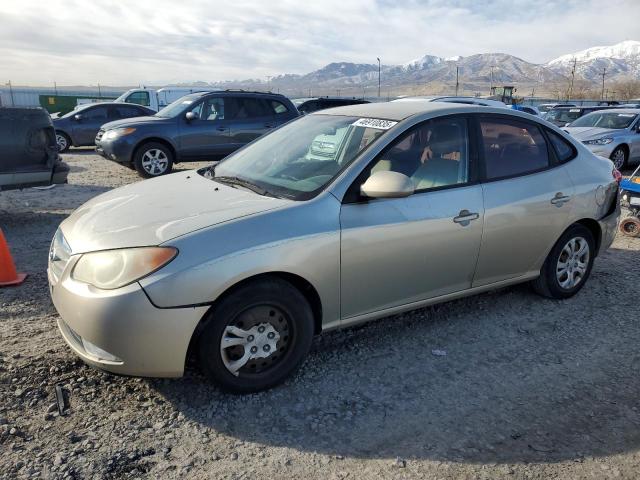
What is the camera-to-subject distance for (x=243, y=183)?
369 centimetres

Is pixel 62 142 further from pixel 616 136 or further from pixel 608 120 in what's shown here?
pixel 608 120

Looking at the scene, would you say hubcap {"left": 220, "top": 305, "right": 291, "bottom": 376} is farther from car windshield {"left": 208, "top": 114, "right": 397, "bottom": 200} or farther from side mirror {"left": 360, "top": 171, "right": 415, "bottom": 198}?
side mirror {"left": 360, "top": 171, "right": 415, "bottom": 198}

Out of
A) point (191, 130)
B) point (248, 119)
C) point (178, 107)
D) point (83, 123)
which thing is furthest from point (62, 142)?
point (248, 119)

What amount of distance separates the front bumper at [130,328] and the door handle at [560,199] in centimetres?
292

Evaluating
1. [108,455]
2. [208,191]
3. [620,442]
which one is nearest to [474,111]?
[208,191]

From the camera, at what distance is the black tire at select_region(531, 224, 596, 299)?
4.47m

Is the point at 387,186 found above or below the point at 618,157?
above

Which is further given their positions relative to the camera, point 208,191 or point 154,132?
point 154,132

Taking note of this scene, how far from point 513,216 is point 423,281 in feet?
3.05

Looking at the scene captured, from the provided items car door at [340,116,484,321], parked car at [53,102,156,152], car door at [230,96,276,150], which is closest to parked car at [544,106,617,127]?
car door at [230,96,276,150]

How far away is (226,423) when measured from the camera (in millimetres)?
2896

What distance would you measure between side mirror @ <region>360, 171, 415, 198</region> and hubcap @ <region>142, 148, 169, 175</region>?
8.18 meters

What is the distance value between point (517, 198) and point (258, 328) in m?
2.22

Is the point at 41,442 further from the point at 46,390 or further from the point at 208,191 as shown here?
the point at 208,191
